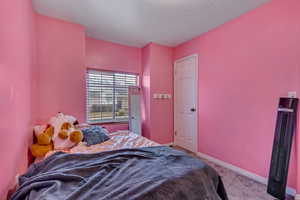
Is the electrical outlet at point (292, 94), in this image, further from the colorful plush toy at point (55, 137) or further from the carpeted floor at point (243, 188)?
the colorful plush toy at point (55, 137)

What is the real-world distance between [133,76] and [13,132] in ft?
8.82

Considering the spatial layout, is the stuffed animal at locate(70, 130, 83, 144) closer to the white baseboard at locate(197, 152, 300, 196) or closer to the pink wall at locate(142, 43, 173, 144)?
the pink wall at locate(142, 43, 173, 144)

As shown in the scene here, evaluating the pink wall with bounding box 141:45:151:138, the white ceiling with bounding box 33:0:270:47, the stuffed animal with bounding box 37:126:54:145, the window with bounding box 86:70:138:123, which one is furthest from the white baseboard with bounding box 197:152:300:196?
the stuffed animal with bounding box 37:126:54:145

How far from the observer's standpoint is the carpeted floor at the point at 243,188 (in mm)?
1692

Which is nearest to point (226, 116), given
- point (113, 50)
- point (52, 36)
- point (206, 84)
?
point (206, 84)

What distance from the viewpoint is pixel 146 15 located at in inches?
88.7

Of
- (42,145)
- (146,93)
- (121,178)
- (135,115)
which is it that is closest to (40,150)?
(42,145)

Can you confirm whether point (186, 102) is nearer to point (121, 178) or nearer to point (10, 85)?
point (121, 178)

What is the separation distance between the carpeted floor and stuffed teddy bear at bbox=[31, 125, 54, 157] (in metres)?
2.36

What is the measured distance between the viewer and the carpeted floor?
5.55 ft

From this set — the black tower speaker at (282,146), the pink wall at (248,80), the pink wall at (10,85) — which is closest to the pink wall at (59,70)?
the pink wall at (10,85)

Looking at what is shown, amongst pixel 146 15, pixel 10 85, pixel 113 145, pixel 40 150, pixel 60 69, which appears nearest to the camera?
pixel 10 85

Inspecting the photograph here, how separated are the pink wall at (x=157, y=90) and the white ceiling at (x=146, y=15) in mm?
542

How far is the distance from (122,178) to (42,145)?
1.36 m
